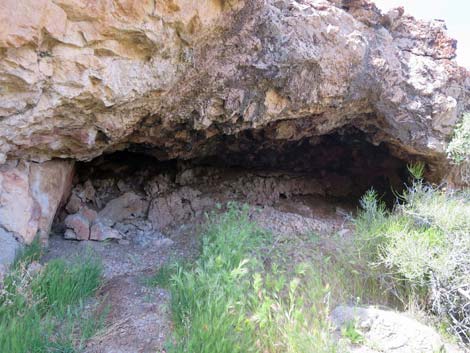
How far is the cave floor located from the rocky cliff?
640mm

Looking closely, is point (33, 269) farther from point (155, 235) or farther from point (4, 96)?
point (155, 235)

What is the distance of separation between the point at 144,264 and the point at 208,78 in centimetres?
171

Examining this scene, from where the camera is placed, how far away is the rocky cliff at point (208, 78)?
2105mm

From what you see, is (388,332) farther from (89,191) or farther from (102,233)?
(89,191)

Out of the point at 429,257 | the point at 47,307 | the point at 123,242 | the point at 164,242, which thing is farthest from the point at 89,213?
the point at 429,257

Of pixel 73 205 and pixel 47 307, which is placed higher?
pixel 73 205

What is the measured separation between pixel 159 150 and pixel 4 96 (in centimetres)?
194

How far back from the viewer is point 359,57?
3.41 metres

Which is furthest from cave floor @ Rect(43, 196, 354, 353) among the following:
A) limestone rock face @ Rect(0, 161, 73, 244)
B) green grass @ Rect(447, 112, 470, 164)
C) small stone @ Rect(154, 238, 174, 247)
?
green grass @ Rect(447, 112, 470, 164)

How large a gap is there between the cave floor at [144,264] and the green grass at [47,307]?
0.37 ft

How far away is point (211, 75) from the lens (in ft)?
9.57

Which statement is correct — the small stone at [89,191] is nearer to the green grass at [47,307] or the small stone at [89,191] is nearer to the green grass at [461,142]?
the green grass at [47,307]

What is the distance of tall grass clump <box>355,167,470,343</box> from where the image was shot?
2.39 m

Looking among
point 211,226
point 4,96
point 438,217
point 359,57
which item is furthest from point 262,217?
point 4,96
